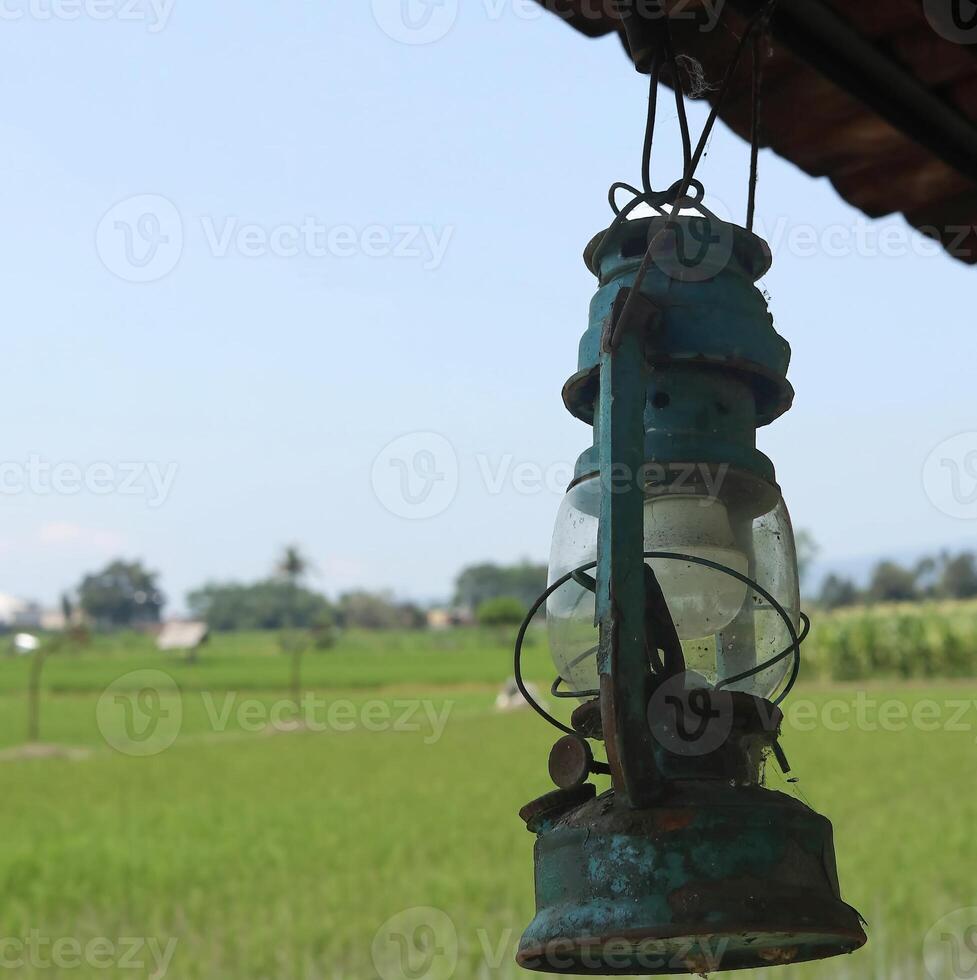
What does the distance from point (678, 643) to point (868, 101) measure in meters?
1.23

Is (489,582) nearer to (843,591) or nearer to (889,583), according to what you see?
(843,591)

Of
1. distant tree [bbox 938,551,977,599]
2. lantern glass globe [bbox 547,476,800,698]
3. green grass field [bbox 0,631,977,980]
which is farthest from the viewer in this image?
distant tree [bbox 938,551,977,599]

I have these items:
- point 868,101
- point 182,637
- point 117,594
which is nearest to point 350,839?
point 868,101

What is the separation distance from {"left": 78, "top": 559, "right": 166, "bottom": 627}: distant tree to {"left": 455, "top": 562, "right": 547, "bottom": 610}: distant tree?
2978 centimetres

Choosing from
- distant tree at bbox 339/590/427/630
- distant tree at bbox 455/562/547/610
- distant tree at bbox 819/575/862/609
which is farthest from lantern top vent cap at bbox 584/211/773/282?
distant tree at bbox 455/562/547/610

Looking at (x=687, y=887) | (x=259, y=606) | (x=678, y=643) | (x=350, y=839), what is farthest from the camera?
(x=259, y=606)

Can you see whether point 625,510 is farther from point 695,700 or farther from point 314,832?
point 314,832

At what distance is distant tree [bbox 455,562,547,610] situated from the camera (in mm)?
107375

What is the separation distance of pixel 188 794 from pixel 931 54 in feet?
49.2

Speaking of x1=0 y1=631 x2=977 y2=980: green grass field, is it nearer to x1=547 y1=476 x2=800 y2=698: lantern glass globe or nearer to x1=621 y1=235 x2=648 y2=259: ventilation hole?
x1=547 y1=476 x2=800 y2=698: lantern glass globe

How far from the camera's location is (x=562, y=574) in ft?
4.82

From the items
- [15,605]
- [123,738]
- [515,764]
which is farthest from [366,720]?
[15,605]

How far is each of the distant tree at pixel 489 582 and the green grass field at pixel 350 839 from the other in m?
81.0

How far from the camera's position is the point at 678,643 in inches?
49.9
